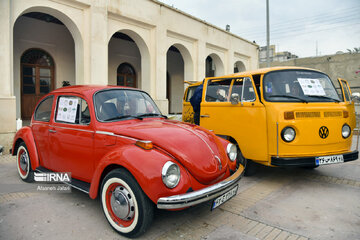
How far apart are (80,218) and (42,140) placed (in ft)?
5.37

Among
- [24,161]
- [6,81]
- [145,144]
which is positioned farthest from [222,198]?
[6,81]

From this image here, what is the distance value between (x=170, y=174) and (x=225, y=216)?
4.14 feet

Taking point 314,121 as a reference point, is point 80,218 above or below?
below

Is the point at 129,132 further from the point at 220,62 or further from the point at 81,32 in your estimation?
the point at 220,62

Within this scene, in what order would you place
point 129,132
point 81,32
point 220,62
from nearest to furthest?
point 129,132 → point 81,32 → point 220,62

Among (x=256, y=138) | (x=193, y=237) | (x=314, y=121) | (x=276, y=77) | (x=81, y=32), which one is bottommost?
(x=193, y=237)

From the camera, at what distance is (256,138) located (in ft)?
15.7

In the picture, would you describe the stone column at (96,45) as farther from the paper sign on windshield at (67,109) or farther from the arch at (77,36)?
the paper sign on windshield at (67,109)

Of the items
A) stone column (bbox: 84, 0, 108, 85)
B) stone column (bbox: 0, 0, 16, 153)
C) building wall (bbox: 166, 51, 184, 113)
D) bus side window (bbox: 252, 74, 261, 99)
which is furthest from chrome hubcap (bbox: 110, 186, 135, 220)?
building wall (bbox: 166, 51, 184, 113)

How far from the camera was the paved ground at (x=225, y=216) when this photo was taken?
3006mm

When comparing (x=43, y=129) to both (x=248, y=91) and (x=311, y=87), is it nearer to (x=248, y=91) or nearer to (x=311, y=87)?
(x=248, y=91)

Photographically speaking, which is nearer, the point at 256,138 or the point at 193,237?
the point at 193,237

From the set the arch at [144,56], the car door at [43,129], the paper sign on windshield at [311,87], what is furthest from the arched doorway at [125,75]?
the paper sign on windshield at [311,87]

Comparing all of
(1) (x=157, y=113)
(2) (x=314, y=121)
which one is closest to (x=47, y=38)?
(1) (x=157, y=113)
